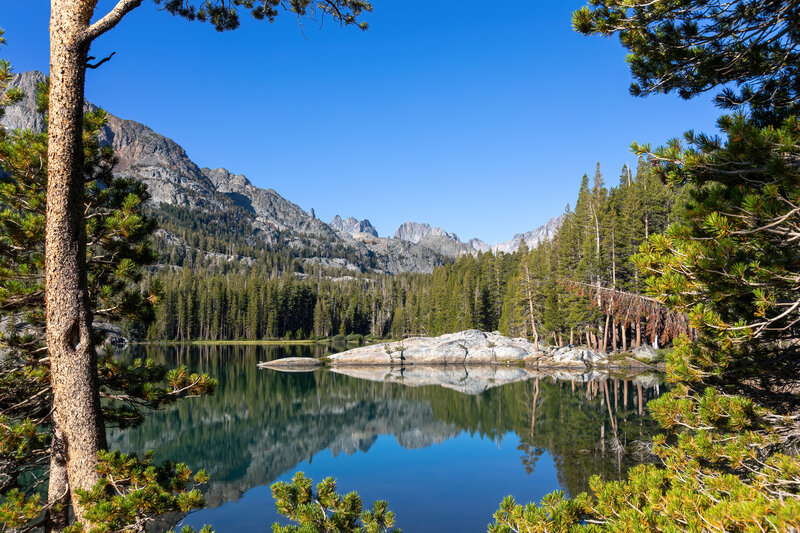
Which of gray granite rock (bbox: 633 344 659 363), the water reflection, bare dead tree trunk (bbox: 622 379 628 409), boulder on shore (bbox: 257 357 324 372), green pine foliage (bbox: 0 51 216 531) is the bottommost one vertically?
boulder on shore (bbox: 257 357 324 372)

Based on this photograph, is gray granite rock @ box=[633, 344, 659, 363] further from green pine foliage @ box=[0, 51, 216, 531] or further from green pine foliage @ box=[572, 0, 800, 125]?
green pine foliage @ box=[0, 51, 216, 531]

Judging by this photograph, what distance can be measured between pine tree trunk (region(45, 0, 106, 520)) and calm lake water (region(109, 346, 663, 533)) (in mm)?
10072

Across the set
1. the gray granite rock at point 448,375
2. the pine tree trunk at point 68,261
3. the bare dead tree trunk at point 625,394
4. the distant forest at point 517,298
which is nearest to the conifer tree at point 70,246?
the pine tree trunk at point 68,261

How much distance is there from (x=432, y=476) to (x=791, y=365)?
50.0 feet

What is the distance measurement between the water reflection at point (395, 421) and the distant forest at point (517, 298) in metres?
5.22

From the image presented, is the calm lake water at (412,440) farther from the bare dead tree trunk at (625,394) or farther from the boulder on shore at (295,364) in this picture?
the boulder on shore at (295,364)

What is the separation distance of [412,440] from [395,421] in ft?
12.6

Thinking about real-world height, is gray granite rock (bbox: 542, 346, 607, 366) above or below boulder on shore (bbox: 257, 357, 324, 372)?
above

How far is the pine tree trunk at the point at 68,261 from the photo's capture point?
5305mm

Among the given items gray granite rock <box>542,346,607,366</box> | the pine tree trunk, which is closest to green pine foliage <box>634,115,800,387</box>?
the pine tree trunk

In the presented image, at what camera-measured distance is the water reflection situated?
19156 millimetres

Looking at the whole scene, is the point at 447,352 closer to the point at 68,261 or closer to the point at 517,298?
the point at 517,298

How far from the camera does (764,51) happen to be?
6.01 meters

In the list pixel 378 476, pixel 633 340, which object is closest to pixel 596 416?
pixel 378 476
